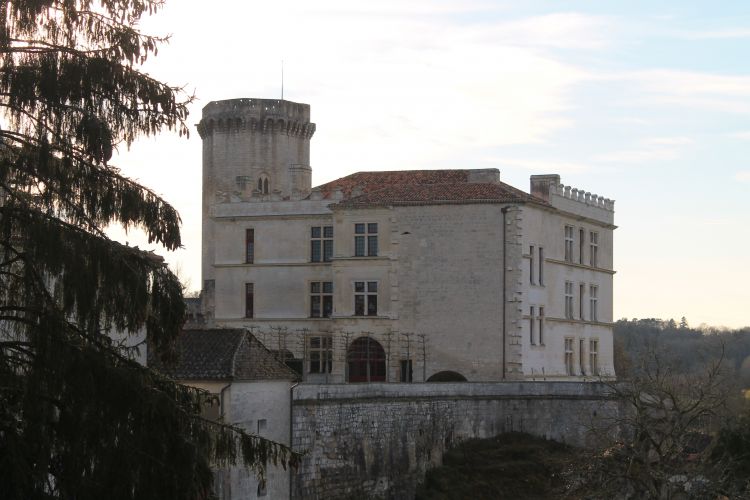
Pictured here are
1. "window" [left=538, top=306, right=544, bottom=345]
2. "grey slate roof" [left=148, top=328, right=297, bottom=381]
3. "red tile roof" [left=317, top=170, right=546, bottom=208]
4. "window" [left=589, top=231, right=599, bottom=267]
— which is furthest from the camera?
"window" [left=589, top=231, right=599, bottom=267]

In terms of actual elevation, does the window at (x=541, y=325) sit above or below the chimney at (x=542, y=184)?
below

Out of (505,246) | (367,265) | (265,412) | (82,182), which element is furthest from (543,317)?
(82,182)

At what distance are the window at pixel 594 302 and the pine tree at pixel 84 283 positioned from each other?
35147mm

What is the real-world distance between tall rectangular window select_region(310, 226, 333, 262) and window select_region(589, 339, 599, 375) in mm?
10156

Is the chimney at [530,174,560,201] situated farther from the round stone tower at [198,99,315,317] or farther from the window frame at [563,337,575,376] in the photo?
the round stone tower at [198,99,315,317]

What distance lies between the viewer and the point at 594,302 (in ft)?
167

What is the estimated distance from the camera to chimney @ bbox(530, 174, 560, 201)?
47.8m

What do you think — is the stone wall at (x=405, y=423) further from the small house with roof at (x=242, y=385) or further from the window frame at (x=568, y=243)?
the window frame at (x=568, y=243)

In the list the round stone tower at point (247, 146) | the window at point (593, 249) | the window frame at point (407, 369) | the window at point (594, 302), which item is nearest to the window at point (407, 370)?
the window frame at point (407, 369)

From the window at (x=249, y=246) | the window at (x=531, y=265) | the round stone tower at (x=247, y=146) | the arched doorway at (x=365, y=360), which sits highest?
the round stone tower at (x=247, y=146)

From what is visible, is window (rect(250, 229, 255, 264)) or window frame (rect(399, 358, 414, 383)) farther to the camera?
window (rect(250, 229, 255, 264))

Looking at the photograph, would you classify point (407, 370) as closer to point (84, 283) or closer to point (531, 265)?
point (531, 265)

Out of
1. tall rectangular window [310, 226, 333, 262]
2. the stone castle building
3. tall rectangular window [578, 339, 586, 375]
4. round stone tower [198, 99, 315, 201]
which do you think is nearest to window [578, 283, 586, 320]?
the stone castle building

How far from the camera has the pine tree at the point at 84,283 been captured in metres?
14.7
